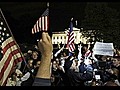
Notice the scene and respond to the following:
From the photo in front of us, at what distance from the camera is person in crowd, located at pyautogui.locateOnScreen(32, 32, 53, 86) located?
1697 millimetres

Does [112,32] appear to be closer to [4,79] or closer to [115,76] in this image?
[115,76]

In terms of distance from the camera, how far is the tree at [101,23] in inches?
556

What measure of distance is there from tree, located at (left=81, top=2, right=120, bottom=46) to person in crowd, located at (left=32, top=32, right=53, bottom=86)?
1193cm

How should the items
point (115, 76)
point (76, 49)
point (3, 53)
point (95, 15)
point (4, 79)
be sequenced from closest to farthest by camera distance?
point (4, 79)
point (3, 53)
point (115, 76)
point (76, 49)
point (95, 15)

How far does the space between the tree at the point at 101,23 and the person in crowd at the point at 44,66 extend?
39.1 ft

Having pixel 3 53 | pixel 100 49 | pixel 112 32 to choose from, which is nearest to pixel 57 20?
pixel 112 32

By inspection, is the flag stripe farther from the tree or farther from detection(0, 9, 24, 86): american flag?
the tree

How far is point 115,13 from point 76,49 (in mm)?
5011

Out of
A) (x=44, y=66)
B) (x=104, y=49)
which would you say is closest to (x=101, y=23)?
(x=104, y=49)

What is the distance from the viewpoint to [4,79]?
254 centimetres

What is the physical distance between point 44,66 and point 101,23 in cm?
1301

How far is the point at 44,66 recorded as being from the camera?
1.75 m

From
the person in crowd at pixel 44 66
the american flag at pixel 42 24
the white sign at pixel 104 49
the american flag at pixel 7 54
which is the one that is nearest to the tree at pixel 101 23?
the white sign at pixel 104 49

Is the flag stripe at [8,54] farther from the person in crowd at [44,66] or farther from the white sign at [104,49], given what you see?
the white sign at [104,49]
